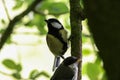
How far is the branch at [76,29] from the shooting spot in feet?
3.43

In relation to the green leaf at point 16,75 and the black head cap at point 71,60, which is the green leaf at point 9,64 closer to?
the green leaf at point 16,75

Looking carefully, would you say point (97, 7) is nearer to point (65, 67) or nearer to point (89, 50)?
point (65, 67)

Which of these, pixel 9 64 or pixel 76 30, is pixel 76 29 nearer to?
pixel 76 30

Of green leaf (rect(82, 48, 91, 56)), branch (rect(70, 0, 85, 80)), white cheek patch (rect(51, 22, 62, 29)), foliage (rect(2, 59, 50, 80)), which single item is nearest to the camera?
branch (rect(70, 0, 85, 80))

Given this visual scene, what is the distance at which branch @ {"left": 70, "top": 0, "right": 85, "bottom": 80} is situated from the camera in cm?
104

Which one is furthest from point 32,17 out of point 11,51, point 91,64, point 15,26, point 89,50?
point 11,51

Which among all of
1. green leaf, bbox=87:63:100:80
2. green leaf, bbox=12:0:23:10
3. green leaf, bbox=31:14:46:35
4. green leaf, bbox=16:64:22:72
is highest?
green leaf, bbox=12:0:23:10

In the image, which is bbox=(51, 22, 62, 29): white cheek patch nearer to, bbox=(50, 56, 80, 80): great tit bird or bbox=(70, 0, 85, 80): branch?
bbox=(70, 0, 85, 80): branch

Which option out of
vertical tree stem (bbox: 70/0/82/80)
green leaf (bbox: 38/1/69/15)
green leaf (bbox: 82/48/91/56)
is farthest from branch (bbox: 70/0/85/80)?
green leaf (bbox: 82/48/91/56)

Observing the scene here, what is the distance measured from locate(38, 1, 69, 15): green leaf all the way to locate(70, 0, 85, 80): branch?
1.30 feet

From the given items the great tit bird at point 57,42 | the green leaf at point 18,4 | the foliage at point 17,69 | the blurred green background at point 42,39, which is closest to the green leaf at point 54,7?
the blurred green background at point 42,39

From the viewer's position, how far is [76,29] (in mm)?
1096

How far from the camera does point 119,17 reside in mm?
419

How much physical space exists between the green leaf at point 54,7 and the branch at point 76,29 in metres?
0.40
